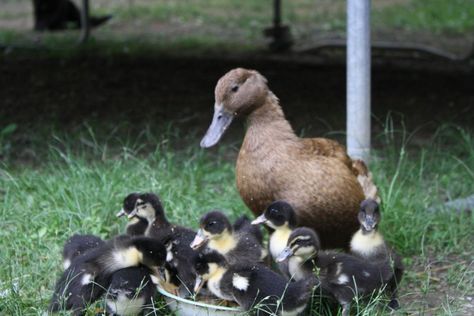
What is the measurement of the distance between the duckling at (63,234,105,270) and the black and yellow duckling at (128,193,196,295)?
0.84 feet

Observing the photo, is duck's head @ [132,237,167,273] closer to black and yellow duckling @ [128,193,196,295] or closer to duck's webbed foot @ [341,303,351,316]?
black and yellow duckling @ [128,193,196,295]

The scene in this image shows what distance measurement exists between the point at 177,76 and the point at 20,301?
5.67 meters

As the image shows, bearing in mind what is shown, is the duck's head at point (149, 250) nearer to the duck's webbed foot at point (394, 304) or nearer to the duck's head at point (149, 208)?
the duck's head at point (149, 208)

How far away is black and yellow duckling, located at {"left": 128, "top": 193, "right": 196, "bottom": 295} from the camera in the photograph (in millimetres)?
4188

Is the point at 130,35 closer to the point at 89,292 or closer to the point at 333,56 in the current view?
the point at 333,56

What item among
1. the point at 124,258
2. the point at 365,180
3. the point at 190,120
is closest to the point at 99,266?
the point at 124,258

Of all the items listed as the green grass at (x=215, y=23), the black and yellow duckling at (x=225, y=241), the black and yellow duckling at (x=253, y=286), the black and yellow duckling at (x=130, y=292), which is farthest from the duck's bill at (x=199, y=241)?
the green grass at (x=215, y=23)

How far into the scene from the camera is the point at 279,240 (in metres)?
4.29

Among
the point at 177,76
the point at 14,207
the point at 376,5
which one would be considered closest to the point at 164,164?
the point at 14,207

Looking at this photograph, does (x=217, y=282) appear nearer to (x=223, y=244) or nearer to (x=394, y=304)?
(x=223, y=244)

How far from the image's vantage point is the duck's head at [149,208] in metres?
4.54

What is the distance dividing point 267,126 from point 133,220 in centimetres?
85

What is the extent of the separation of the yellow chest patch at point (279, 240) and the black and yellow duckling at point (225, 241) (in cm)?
7

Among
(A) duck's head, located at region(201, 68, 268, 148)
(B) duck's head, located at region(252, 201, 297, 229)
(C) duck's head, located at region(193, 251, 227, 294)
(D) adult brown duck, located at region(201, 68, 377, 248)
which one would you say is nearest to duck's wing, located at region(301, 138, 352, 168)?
(D) adult brown duck, located at region(201, 68, 377, 248)
